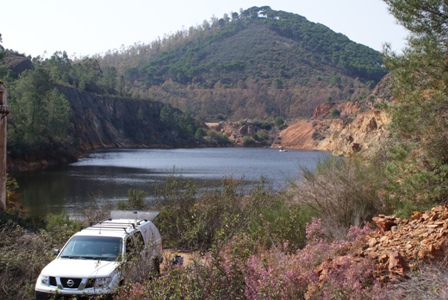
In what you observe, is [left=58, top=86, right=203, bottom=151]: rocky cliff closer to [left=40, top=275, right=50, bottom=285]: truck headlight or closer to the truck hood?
the truck hood

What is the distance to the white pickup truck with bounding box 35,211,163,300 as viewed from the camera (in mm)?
7652

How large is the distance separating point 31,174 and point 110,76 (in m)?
80.3

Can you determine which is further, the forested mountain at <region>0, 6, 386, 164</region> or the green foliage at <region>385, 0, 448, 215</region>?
the forested mountain at <region>0, 6, 386, 164</region>

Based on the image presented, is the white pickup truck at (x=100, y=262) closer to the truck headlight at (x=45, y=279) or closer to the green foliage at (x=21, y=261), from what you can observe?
the truck headlight at (x=45, y=279)

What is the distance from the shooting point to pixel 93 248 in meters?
9.80

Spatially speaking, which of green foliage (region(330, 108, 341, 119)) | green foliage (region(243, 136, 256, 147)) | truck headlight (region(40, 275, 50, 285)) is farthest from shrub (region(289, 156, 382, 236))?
green foliage (region(243, 136, 256, 147))

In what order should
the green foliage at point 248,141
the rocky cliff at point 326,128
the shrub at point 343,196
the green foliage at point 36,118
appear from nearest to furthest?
the shrub at point 343,196
the green foliage at point 36,118
the rocky cliff at point 326,128
the green foliage at point 248,141

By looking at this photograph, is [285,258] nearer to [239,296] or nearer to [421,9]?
[239,296]

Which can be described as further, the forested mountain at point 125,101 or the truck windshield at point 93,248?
the forested mountain at point 125,101

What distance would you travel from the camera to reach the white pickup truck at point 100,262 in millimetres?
7652

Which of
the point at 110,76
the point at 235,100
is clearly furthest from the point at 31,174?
the point at 235,100

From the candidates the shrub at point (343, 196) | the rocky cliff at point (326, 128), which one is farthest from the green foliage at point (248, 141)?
the shrub at point (343, 196)

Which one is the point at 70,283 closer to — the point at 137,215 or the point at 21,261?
Answer: the point at 21,261

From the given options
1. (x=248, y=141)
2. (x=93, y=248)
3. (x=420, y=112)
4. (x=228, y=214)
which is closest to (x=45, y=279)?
(x=93, y=248)
